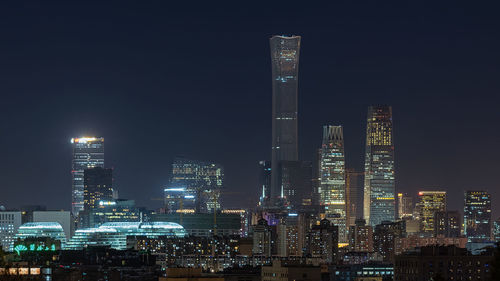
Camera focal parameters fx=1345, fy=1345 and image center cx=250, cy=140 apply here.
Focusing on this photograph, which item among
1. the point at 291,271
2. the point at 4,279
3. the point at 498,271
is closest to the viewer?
the point at 498,271

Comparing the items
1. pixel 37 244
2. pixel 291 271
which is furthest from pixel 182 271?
pixel 37 244

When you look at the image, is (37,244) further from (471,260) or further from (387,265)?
(471,260)

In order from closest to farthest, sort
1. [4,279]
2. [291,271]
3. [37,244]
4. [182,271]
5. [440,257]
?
[4,279] → [182,271] → [291,271] → [440,257] → [37,244]

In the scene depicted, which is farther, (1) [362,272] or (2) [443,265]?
(1) [362,272]

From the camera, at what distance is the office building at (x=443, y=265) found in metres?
151

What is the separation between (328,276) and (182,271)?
88.2 meters

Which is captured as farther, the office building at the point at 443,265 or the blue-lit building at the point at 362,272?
the blue-lit building at the point at 362,272

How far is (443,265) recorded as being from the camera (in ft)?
499

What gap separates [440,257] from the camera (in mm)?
152250

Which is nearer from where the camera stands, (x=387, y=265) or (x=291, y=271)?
(x=291, y=271)

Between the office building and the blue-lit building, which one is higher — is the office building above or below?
above

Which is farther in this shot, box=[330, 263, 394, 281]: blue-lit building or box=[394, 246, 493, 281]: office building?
box=[330, 263, 394, 281]: blue-lit building

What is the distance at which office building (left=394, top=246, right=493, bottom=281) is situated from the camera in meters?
151

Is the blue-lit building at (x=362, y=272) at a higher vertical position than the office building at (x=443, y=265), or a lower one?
lower
